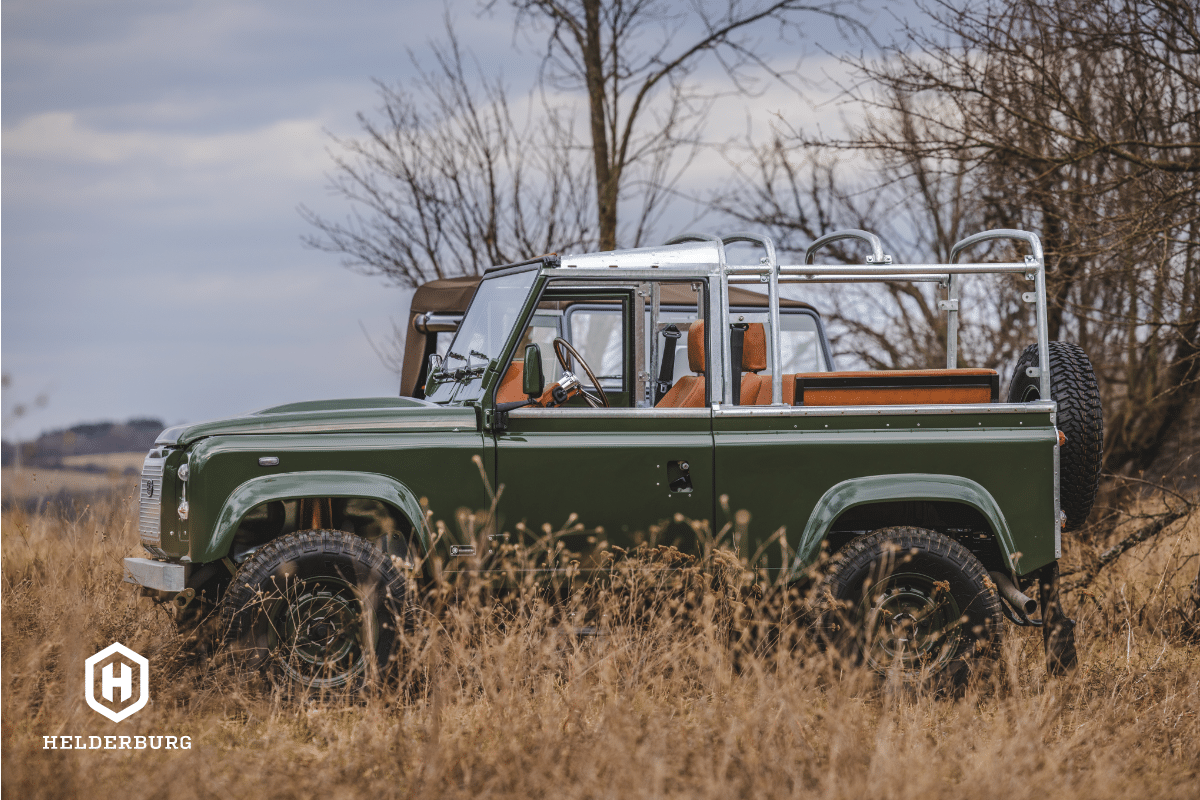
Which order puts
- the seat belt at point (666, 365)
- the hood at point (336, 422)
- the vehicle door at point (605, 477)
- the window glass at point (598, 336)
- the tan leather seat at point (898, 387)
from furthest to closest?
the window glass at point (598, 336) < the seat belt at point (666, 365) < the tan leather seat at point (898, 387) < the vehicle door at point (605, 477) < the hood at point (336, 422)

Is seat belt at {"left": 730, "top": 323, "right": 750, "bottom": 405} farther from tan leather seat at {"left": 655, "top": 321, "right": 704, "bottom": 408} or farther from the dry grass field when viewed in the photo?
the dry grass field

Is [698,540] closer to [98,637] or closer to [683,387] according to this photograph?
[683,387]

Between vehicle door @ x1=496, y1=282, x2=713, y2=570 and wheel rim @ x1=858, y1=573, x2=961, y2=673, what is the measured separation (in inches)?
36.7

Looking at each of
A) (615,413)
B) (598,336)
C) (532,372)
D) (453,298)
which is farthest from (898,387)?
(453,298)

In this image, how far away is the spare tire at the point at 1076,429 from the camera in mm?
5547

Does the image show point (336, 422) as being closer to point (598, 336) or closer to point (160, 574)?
point (160, 574)

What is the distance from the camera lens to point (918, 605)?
5.44 meters

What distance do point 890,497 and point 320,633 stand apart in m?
2.81

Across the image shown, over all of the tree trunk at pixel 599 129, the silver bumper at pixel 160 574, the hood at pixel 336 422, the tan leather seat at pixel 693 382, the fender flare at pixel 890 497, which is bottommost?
the silver bumper at pixel 160 574

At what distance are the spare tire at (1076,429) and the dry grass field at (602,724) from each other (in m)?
0.84

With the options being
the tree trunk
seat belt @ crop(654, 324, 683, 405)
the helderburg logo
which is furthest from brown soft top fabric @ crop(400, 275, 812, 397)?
the helderburg logo

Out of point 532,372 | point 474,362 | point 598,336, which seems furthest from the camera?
point 598,336

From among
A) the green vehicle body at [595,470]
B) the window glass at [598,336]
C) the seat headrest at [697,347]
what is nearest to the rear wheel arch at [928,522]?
the green vehicle body at [595,470]

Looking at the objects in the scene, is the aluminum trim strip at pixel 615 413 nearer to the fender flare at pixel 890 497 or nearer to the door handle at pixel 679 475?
the door handle at pixel 679 475
